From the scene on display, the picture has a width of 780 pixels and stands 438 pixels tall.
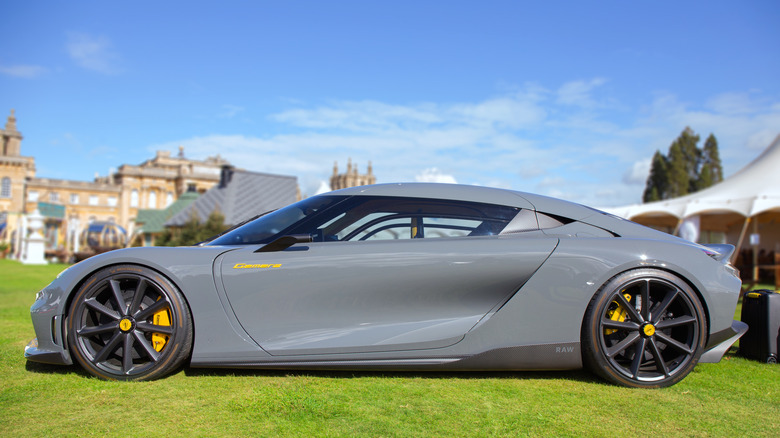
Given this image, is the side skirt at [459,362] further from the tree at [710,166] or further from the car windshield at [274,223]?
the tree at [710,166]

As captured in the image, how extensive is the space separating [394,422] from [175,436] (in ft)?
3.15

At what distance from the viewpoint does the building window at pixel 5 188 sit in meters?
83.0

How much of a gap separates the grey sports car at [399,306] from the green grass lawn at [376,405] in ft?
0.43

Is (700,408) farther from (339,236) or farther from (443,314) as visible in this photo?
(339,236)

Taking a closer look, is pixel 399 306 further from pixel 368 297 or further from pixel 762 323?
pixel 762 323

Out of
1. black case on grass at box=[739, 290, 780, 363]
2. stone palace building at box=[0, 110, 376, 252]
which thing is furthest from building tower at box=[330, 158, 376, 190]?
black case on grass at box=[739, 290, 780, 363]

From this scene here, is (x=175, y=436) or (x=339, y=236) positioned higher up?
(x=339, y=236)

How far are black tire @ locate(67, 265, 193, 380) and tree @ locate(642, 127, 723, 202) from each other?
178 feet

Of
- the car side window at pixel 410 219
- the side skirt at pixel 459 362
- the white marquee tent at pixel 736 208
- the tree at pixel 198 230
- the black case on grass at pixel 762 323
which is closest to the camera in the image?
the side skirt at pixel 459 362

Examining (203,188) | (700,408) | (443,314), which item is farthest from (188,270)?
(203,188)

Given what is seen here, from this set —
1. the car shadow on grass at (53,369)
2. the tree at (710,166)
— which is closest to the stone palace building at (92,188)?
the tree at (710,166)

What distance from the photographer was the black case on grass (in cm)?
390

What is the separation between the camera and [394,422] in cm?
246

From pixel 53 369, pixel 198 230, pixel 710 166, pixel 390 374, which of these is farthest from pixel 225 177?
pixel 710 166
